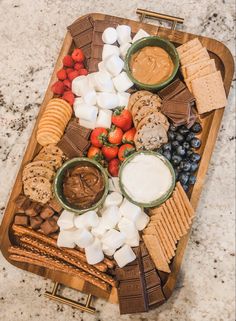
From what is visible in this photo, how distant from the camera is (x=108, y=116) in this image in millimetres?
1880

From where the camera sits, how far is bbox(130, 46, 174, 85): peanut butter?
6.04 feet

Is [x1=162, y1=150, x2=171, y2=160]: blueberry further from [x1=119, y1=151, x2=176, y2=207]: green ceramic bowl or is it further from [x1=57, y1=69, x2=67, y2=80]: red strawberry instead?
[x1=57, y1=69, x2=67, y2=80]: red strawberry

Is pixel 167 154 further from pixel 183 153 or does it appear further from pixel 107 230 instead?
pixel 107 230

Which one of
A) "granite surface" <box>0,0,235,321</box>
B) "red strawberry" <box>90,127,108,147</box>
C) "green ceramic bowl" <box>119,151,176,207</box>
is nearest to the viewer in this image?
"green ceramic bowl" <box>119,151,176,207</box>

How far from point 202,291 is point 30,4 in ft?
4.86

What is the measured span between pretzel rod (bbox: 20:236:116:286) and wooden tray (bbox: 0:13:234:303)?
0.07 m

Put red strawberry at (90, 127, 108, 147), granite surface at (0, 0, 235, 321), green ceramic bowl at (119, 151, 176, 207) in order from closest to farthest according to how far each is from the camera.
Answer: green ceramic bowl at (119, 151, 176, 207) < red strawberry at (90, 127, 108, 147) < granite surface at (0, 0, 235, 321)

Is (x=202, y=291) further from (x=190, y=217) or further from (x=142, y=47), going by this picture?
(x=142, y=47)

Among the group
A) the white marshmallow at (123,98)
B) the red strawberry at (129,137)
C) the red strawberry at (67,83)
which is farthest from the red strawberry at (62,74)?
the red strawberry at (129,137)

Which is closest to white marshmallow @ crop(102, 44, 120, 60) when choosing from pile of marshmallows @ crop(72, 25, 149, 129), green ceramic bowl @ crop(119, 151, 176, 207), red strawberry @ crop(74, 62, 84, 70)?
pile of marshmallows @ crop(72, 25, 149, 129)

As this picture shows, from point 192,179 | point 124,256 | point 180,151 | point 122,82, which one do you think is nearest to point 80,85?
point 122,82

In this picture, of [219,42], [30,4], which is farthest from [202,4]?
[30,4]

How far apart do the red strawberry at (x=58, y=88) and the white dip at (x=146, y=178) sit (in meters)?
0.42

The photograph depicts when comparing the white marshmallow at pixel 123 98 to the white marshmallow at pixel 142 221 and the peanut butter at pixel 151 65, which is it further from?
the white marshmallow at pixel 142 221
